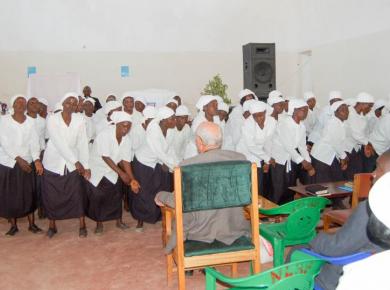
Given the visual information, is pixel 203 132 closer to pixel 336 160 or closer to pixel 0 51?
pixel 336 160

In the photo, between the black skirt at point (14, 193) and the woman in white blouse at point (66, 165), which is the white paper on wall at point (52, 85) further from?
the woman in white blouse at point (66, 165)

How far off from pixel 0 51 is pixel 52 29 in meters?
1.16

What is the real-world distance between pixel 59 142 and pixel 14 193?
0.84 m

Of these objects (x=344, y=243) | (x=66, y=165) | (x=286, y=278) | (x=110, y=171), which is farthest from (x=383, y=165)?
(x=66, y=165)

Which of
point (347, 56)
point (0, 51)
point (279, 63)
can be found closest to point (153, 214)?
point (347, 56)

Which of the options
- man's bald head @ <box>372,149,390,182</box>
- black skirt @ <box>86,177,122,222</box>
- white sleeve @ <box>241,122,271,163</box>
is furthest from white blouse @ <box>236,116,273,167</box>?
man's bald head @ <box>372,149,390,182</box>

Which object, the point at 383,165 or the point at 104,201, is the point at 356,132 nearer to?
the point at 104,201

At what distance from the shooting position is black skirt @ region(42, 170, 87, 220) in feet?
14.0

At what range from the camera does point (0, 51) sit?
27.9 ft

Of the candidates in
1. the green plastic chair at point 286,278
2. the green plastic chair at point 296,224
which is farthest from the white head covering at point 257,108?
the green plastic chair at point 286,278

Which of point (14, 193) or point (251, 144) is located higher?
point (251, 144)

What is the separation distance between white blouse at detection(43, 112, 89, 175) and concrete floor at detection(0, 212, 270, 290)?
2.51 feet

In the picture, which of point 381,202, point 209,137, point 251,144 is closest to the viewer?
point 381,202

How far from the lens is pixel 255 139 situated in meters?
4.65
